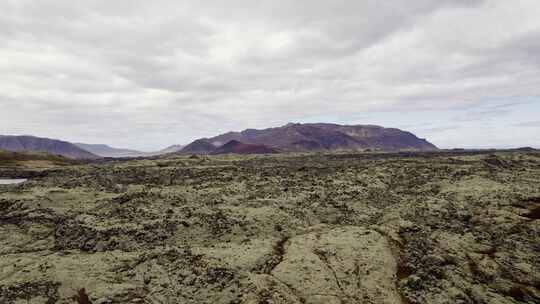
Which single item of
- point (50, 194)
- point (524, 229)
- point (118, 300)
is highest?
point (50, 194)

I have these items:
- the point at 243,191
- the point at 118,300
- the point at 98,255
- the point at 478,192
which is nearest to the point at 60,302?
the point at 118,300

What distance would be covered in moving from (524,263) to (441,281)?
5.99m

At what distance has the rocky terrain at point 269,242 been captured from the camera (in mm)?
18578

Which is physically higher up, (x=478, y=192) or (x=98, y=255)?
(x=478, y=192)

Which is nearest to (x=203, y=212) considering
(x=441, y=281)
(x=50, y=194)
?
(x=50, y=194)

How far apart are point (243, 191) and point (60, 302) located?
1656 centimetres

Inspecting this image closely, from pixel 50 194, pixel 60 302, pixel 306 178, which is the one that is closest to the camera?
pixel 60 302

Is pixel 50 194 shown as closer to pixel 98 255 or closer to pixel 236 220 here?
pixel 98 255

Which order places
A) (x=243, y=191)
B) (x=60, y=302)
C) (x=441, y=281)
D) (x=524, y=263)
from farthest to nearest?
(x=243, y=191)
(x=524, y=263)
(x=441, y=281)
(x=60, y=302)

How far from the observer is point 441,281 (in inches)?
792

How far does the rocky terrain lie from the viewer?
1858cm

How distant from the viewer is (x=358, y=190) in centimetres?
3278

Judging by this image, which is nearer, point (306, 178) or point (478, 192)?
point (478, 192)

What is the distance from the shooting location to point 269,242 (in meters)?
22.9
